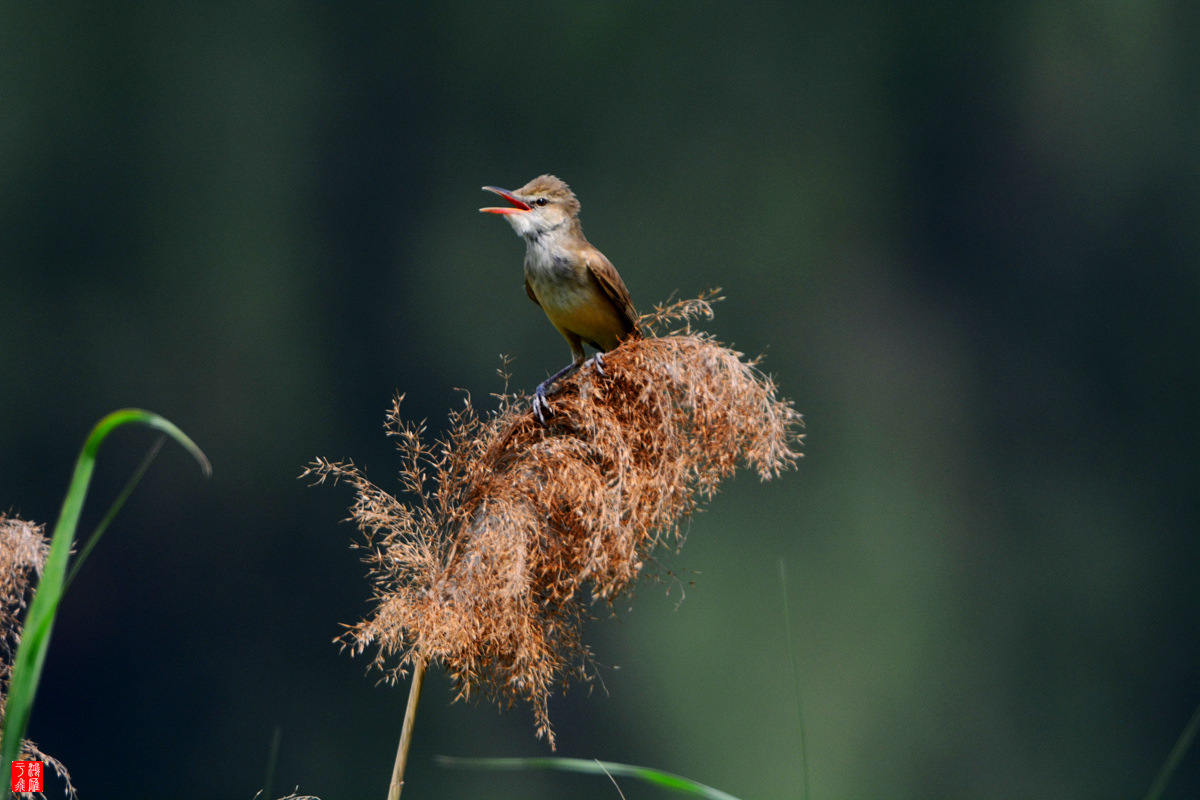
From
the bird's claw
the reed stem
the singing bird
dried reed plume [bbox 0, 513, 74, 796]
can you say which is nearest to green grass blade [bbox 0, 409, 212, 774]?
the reed stem

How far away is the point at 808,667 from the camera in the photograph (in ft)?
17.3

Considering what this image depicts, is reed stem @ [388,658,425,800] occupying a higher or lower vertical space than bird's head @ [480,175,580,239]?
lower

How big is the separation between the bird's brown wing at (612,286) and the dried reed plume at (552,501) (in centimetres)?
72

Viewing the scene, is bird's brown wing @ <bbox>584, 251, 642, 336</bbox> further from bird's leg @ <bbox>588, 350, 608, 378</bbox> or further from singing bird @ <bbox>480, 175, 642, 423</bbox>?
bird's leg @ <bbox>588, 350, 608, 378</bbox>

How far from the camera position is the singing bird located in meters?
2.06

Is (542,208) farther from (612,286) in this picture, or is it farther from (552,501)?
(552,501)

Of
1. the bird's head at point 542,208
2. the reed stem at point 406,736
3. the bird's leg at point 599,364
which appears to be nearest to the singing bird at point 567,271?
the bird's head at point 542,208

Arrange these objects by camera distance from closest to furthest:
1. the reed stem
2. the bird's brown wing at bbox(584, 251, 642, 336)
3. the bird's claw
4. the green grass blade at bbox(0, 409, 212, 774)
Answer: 1. the green grass blade at bbox(0, 409, 212, 774)
2. the reed stem
3. the bird's claw
4. the bird's brown wing at bbox(584, 251, 642, 336)

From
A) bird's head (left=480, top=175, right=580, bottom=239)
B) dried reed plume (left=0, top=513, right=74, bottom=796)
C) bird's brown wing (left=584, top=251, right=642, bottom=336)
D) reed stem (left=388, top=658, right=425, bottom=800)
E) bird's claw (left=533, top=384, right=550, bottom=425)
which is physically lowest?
reed stem (left=388, top=658, right=425, bottom=800)

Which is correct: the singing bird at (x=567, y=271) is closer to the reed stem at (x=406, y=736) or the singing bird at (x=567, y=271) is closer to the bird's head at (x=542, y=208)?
the bird's head at (x=542, y=208)

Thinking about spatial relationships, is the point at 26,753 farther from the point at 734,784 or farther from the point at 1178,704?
the point at 1178,704

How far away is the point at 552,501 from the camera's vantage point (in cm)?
120

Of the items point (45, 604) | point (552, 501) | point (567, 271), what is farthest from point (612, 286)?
point (45, 604)

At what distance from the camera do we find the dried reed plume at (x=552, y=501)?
109 centimetres
